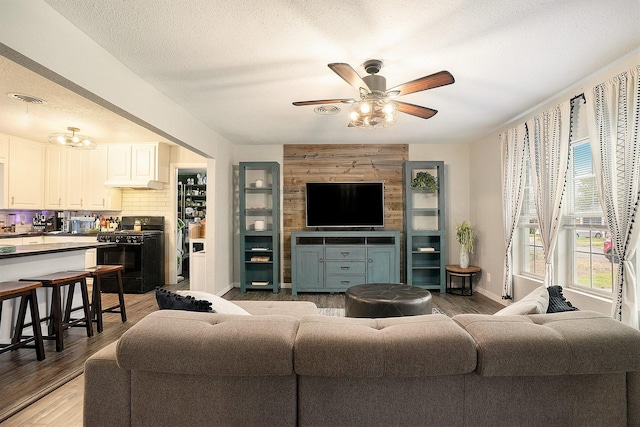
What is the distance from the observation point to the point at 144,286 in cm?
513

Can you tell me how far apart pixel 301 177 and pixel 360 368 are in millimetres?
4508

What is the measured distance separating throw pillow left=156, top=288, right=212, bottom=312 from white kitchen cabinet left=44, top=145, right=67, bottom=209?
548 centimetres

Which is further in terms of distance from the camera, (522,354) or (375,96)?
(375,96)

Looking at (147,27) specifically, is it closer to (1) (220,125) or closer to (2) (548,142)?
(1) (220,125)

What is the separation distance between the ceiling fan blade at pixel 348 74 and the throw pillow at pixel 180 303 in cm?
163

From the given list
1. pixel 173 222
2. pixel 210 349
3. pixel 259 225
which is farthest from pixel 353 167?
pixel 210 349

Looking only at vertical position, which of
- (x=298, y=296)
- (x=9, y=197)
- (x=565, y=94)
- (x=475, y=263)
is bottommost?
(x=298, y=296)

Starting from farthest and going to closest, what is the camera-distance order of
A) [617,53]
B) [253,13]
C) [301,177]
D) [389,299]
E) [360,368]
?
[301,177] → [389,299] → [617,53] → [253,13] → [360,368]

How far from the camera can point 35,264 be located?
3.05 m

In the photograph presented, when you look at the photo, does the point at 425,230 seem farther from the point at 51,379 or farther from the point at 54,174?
the point at 54,174

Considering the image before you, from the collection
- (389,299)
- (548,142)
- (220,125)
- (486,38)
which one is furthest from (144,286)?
(548,142)

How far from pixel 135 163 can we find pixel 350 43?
4582 mm

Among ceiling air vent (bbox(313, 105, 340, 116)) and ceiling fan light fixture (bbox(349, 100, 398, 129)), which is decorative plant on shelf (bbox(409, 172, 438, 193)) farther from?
ceiling fan light fixture (bbox(349, 100, 398, 129))

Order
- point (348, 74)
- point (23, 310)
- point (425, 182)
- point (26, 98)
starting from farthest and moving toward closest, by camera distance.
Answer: point (425, 182), point (26, 98), point (23, 310), point (348, 74)
